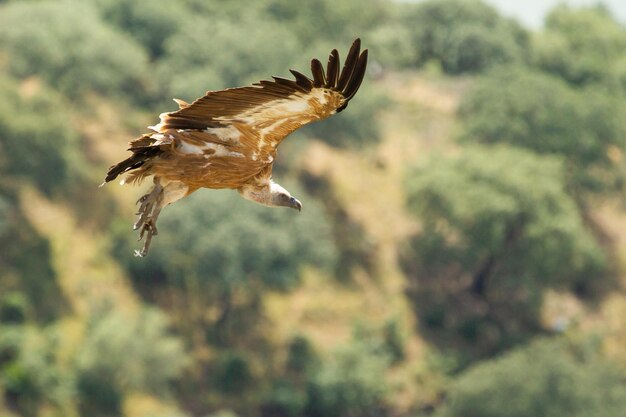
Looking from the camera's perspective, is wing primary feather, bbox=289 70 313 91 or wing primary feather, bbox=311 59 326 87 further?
wing primary feather, bbox=311 59 326 87

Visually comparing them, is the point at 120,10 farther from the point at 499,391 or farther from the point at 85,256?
the point at 499,391

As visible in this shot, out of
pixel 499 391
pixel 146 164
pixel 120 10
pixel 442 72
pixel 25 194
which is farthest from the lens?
pixel 442 72

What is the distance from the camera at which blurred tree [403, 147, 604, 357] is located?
6147cm

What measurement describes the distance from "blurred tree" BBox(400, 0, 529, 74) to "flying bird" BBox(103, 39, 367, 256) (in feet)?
242

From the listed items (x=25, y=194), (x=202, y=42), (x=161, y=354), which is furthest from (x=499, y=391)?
(x=202, y=42)

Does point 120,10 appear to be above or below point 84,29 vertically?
above

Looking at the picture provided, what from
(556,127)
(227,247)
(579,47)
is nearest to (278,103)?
(227,247)

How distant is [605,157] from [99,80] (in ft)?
80.2

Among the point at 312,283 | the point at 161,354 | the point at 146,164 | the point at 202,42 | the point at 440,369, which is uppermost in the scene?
the point at 202,42

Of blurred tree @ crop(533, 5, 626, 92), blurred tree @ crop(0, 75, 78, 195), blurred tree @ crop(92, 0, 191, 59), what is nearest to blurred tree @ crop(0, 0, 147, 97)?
blurred tree @ crop(92, 0, 191, 59)

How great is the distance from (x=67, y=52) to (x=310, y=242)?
14.0 meters

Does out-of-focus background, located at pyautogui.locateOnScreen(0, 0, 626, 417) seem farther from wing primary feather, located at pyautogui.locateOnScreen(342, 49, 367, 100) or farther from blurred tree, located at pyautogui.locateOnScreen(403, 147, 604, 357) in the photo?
wing primary feather, located at pyautogui.locateOnScreen(342, 49, 367, 100)

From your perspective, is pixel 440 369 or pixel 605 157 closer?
pixel 440 369

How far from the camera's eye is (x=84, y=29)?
64.8 m
